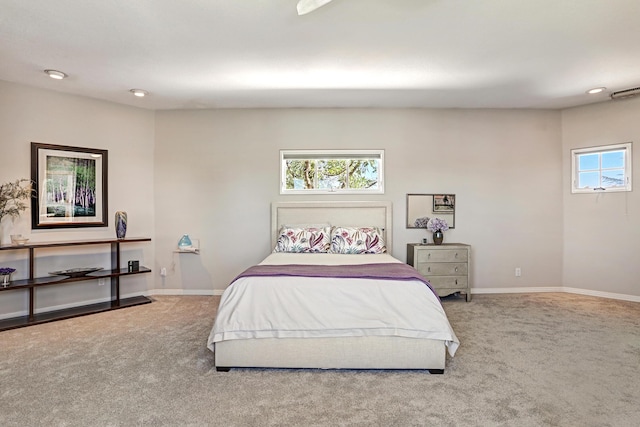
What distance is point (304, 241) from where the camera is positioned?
13.2ft

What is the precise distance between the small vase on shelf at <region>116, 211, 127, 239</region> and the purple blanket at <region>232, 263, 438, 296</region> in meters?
2.43

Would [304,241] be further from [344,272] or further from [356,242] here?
[344,272]

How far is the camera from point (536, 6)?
7.67ft

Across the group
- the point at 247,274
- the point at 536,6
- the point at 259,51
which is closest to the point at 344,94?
the point at 259,51

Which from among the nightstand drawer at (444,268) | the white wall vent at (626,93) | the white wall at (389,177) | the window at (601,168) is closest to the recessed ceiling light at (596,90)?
the white wall vent at (626,93)

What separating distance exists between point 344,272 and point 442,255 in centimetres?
223

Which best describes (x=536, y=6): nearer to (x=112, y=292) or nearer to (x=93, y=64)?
(x=93, y=64)

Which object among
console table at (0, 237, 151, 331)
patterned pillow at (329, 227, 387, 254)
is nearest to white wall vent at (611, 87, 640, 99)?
patterned pillow at (329, 227, 387, 254)

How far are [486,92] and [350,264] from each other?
2.89 metres

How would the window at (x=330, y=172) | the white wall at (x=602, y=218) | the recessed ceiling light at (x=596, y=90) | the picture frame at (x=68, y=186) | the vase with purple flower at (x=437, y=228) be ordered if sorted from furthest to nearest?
the window at (x=330, y=172) → the vase with purple flower at (x=437, y=228) → the white wall at (x=602, y=218) → the recessed ceiling light at (x=596, y=90) → the picture frame at (x=68, y=186)

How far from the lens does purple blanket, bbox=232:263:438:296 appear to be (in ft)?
7.97

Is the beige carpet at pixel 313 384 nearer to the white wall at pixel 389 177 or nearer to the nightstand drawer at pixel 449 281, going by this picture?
the nightstand drawer at pixel 449 281

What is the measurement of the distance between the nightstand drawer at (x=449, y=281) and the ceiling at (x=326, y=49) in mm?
2361

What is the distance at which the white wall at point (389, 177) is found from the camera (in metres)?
4.67
